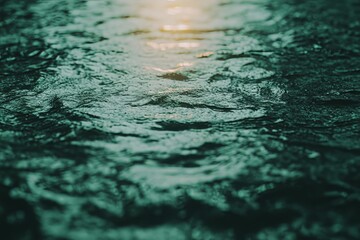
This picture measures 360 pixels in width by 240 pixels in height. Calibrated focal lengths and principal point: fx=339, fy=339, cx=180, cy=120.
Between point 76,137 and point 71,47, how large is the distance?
1.51 metres

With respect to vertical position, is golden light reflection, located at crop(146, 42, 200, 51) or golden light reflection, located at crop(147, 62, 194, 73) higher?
golden light reflection, located at crop(146, 42, 200, 51)

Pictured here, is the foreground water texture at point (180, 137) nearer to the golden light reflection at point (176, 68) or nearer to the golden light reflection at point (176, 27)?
the golden light reflection at point (176, 68)

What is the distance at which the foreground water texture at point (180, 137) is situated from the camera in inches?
43.6

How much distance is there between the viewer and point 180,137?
1.52 meters

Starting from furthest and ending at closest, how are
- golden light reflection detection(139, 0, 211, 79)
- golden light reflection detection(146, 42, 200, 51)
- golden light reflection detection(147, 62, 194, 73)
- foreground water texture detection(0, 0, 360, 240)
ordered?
golden light reflection detection(146, 42, 200, 51) → golden light reflection detection(139, 0, 211, 79) → golden light reflection detection(147, 62, 194, 73) → foreground water texture detection(0, 0, 360, 240)

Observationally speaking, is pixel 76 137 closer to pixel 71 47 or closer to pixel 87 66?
pixel 87 66

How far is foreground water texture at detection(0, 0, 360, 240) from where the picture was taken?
3.63 feet

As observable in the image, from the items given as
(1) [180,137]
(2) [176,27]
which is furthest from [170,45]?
(1) [180,137]

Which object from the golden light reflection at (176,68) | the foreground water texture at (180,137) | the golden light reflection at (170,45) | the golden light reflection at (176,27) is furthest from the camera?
the golden light reflection at (176,27)

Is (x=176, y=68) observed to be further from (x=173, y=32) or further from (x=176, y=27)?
(x=176, y=27)

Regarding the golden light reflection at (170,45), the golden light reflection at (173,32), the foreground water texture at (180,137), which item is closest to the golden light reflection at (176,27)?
the golden light reflection at (173,32)

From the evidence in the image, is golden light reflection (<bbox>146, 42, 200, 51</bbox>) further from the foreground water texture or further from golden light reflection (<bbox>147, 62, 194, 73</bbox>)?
golden light reflection (<bbox>147, 62, 194, 73</bbox>)

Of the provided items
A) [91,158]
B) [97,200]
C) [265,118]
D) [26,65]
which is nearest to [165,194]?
[97,200]

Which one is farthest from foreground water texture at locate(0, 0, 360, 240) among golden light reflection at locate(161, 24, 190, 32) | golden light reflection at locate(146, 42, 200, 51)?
golden light reflection at locate(161, 24, 190, 32)
